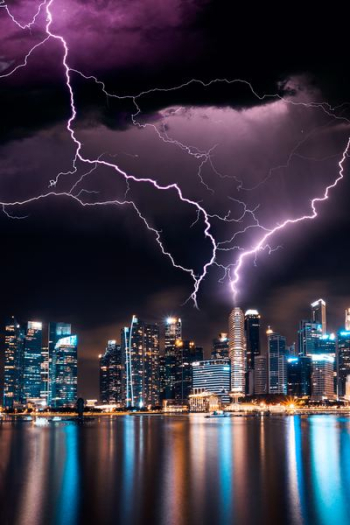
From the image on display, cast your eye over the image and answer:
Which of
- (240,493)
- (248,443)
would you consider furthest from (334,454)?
(240,493)

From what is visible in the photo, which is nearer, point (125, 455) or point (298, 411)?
point (125, 455)

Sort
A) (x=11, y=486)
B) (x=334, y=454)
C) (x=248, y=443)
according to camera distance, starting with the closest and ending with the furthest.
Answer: (x=11, y=486)
(x=334, y=454)
(x=248, y=443)

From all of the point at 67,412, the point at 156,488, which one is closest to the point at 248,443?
the point at 156,488

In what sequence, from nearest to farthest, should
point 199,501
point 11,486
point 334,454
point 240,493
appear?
point 199,501 → point 240,493 → point 11,486 → point 334,454

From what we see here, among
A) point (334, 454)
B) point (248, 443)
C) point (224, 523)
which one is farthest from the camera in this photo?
point (248, 443)

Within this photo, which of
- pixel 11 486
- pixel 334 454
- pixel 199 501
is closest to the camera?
pixel 199 501

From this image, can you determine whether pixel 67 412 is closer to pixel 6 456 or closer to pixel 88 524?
pixel 6 456

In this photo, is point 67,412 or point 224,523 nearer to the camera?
point 224,523

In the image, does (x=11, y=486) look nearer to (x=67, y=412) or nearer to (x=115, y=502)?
(x=115, y=502)
